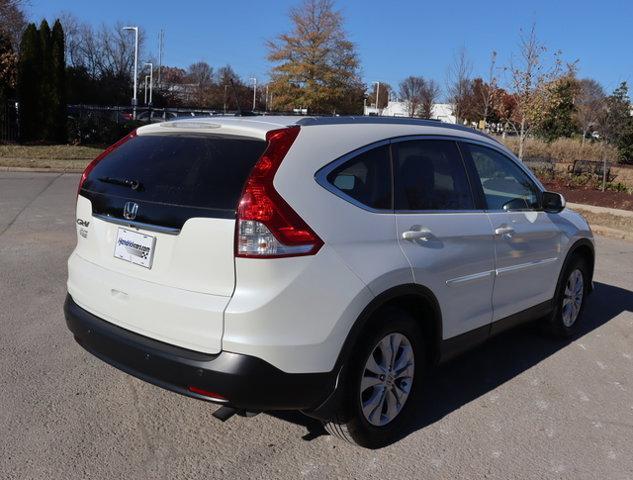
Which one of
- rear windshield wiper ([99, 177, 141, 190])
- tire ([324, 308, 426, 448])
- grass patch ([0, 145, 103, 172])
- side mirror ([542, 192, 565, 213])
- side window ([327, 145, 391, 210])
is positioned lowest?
tire ([324, 308, 426, 448])

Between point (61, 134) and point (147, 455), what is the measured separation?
21410 millimetres

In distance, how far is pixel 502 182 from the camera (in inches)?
176

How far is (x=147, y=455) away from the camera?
3.12 meters

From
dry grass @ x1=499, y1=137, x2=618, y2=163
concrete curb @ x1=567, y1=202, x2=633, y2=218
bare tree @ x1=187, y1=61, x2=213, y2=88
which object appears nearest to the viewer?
concrete curb @ x1=567, y1=202, x2=633, y2=218

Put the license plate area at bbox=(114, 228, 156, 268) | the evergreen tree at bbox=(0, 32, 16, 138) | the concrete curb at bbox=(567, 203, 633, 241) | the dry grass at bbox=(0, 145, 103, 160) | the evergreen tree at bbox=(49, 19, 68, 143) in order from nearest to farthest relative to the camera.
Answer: the license plate area at bbox=(114, 228, 156, 268) → the concrete curb at bbox=(567, 203, 633, 241) → the dry grass at bbox=(0, 145, 103, 160) → the evergreen tree at bbox=(0, 32, 16, 138) → the evergreen tree at bbox=(49, 19, 68, 143)

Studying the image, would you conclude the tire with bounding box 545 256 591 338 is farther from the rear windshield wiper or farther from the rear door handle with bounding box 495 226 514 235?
the rear windshield wiper

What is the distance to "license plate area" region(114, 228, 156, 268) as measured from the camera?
3.02 meters

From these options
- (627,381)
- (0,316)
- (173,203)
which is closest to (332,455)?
(173,203)

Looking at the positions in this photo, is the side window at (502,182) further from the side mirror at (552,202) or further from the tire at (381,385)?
the tire at (381,385)

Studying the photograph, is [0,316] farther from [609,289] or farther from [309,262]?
[609,289]

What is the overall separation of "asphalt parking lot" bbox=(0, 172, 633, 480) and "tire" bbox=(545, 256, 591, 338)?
18cm

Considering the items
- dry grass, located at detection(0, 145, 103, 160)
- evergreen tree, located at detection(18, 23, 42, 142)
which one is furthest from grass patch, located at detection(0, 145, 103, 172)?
evergreen tree, located at detection(18, 23, 42, 142)

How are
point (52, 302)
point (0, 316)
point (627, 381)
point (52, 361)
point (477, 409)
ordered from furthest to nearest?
1. point (52, 302)
2. point (0, 316)
3. point (627, 381)
4. point (52, 361)
5. point (477, 409)

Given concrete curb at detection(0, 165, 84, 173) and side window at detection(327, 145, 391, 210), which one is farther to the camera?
concrete curb at detection(0, 165, 84, 173)
